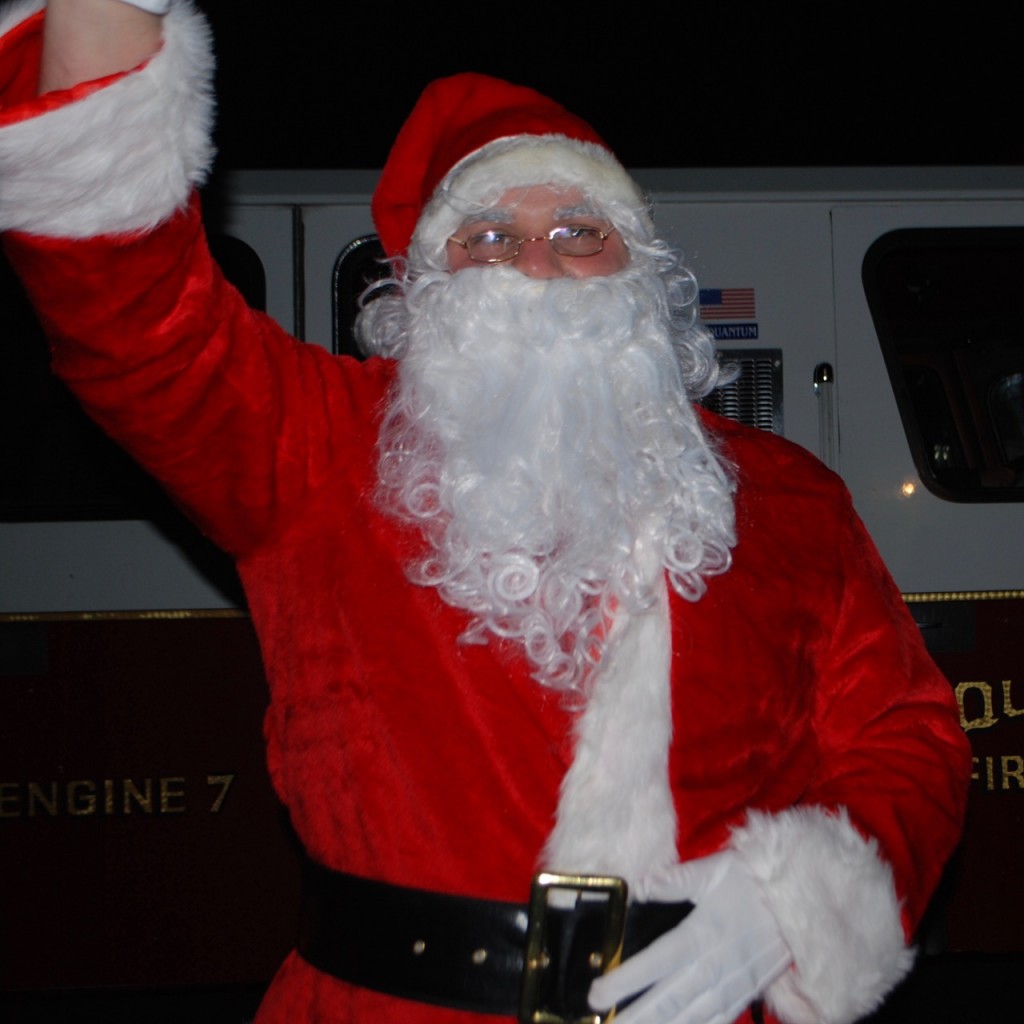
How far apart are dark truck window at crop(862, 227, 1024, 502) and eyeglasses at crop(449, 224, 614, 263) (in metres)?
1.56

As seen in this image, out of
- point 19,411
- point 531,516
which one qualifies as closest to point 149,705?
point 19,411

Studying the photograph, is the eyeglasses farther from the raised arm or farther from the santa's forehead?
the raised arm

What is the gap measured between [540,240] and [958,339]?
1.92m

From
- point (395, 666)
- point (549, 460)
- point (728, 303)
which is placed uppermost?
point (728, 303)

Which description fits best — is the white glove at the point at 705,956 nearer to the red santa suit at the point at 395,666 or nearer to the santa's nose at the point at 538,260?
the red santa suit at the point at 395,666

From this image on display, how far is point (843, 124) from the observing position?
14.3 meters

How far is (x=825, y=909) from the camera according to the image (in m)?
1.55

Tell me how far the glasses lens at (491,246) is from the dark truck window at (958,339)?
5.43 feet

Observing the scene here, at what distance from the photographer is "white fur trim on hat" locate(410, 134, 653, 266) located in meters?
2.08

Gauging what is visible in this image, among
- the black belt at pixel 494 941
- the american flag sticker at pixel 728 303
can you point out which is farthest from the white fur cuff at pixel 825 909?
the american flag sticker at pixel 728 303

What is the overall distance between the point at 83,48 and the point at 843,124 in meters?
14.5

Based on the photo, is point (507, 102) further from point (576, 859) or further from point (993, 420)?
point (993, 420)

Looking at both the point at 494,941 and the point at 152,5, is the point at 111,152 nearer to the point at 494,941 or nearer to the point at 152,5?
the point at 152,5

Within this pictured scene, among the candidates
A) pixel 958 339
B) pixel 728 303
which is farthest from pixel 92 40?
pixel 958 339
